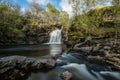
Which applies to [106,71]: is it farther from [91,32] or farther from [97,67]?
[91,32]

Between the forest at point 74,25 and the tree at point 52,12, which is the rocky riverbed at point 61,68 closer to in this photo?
the forest at point 74,25

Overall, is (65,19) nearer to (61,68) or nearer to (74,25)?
(74,25)

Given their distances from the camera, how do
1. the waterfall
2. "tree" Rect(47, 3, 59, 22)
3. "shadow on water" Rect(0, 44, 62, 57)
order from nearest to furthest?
1. "shadow on water" Rect(0, 44, 62, 57)
2. the waterfall
3. "tree" Rect(47, 3, 59, 22)

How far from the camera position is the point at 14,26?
142 feet

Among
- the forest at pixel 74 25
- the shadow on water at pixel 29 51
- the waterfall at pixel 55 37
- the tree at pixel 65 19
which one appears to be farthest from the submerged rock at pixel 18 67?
the waterfall at pixel 55 37

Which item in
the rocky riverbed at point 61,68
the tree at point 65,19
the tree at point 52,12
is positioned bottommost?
the rocky riverbed at point 61,68

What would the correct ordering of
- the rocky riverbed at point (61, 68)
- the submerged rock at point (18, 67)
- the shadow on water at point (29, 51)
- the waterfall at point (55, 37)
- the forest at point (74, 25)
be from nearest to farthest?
the submerged rock at point (18, 67) < the rocky riverbed at point (61, 68) < the shadow on water at point (29, 51) < the forest at point (74, 25) < the waterfall at point (55, 37)

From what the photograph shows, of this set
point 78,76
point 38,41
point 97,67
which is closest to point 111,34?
point 97,67

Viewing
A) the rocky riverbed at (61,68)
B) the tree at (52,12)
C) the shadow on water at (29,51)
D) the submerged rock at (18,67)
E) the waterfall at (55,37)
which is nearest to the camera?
the submerged rock at (18,67)

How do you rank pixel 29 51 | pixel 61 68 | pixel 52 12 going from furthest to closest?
pixel 52 12
pixel 29 51
pixel 61 68

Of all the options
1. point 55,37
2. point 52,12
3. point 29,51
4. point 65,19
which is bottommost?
point 29,51

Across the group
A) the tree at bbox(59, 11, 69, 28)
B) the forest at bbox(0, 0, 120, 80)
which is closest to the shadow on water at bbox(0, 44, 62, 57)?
the forest at bbox(0, 0, 120, 80)

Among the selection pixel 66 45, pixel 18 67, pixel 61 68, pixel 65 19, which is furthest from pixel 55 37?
pixel 18 67

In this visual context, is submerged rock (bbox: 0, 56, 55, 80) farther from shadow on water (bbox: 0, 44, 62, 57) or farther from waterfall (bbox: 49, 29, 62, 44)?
waterfall (bbox: 49, 29, 62, 44)
